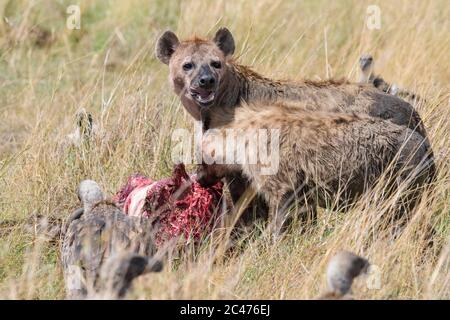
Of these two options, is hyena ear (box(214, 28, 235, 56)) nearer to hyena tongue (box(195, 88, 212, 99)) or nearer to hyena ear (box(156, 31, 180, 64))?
hyena ear (box(156, 31, 180, 64))

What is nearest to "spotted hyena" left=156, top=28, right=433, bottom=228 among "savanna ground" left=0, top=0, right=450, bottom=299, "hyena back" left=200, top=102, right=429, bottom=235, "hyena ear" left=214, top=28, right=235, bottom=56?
"hyena ear" left=214, top=28, right=235, bottom=56

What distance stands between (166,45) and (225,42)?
1.22 feet

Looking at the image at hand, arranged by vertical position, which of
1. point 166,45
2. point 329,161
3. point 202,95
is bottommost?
point 329,161

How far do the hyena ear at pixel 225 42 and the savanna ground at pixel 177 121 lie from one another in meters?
0.51

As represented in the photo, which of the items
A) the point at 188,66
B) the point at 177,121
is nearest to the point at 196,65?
the point at 188,66

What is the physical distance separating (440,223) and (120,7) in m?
4.93

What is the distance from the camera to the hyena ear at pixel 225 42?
6672mm

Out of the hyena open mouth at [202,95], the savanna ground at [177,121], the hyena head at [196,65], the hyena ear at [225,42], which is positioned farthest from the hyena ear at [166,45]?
the hyena open mouth at [202,95]

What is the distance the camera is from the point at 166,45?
6730 millimetres

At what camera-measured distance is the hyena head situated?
627 centimetres

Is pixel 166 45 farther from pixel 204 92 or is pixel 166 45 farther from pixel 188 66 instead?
pixel 204 92

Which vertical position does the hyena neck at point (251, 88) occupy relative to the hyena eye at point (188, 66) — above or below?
below

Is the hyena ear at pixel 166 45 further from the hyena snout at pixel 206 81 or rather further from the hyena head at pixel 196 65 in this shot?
the hyena snout at pixel 206 81

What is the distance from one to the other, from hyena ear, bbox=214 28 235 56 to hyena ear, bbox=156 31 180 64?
0.25 m
